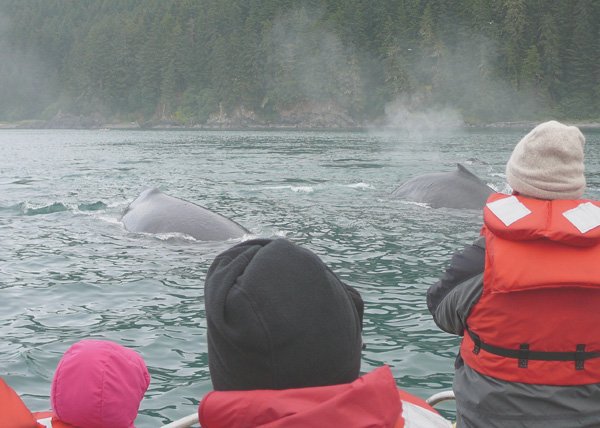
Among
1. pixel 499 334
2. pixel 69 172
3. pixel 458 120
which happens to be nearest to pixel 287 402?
pixel 499 334

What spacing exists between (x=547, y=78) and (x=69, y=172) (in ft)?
280

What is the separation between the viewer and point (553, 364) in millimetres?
4016

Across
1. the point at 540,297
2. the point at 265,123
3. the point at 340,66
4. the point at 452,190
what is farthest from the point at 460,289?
the point at 340,66

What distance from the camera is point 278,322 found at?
8.86ft

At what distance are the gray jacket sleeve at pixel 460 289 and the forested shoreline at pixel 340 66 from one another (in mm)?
96046

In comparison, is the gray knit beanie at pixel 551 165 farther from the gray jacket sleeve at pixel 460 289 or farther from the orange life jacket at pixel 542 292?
the gray jacket sleeve at pixel 460 289

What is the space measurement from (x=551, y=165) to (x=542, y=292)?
645mm

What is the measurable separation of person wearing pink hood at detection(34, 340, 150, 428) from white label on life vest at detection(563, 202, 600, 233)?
89.1 inches

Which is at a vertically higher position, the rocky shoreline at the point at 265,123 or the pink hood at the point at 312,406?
the pink hood at the point at 312,406

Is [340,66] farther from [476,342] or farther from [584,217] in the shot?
[584,217]

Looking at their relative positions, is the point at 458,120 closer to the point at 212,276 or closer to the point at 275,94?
the point at 275,94

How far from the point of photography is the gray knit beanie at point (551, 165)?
4.07m

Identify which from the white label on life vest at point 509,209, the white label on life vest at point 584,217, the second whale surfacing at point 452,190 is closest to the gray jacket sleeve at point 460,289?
the white label on life vest at point 509,209

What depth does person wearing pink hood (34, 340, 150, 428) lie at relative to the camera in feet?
12.7
